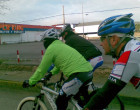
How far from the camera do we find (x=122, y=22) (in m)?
1.56

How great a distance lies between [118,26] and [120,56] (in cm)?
25

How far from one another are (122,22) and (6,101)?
16.6ft

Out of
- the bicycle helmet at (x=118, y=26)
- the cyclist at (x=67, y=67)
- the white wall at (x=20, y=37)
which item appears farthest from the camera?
the white wall at (x=20, y=37)

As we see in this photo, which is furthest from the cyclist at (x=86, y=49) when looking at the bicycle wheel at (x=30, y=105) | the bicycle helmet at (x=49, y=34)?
the bicycle wheel at (x=30, y=105)

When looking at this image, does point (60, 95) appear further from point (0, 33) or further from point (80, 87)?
point (0, 33)

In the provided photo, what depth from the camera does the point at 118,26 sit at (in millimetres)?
1534

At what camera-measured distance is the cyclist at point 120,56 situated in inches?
54.5

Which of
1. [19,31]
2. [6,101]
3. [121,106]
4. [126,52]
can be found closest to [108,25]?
[126,52]

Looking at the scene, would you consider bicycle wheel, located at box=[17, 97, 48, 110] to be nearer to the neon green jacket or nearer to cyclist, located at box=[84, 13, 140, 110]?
the neon green jacket

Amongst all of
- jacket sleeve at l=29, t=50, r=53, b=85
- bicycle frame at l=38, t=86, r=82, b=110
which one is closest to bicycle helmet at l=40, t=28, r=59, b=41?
jacket sleeve at l=29, t=50, r=53, b=85

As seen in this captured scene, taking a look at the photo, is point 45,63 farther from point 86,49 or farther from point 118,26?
point 118,26

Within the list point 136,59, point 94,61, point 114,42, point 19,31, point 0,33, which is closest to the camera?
point 136,59

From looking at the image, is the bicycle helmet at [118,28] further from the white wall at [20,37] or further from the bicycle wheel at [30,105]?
the white wall at [20,37]

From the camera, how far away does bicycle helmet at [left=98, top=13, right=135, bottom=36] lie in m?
1.54
